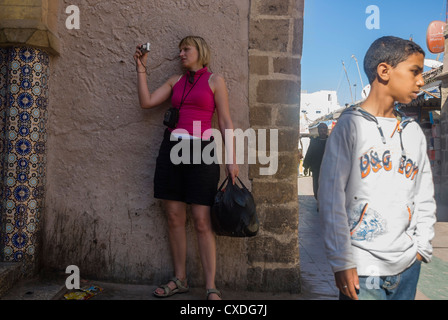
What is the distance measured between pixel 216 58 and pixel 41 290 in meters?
2.15

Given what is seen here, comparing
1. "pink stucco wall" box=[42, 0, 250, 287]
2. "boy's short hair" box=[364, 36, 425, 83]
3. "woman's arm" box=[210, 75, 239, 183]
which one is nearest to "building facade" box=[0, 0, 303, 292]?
"pink stucco wall" box=[42, 0, 250, 287]

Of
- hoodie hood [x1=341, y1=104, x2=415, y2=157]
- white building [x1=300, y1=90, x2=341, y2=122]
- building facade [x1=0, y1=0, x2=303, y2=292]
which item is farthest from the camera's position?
white building [x1=300, y1=90, x2=341, y2=122]

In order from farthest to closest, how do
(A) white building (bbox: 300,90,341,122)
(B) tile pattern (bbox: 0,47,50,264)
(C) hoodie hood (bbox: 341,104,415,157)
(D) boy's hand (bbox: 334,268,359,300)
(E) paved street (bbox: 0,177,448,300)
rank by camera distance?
1. (A) white building (bbox: 300,90,341,122)
2. (B) tile pattern (bbox: 0,47,50,264)
3. (E) paved street (bbox: 0,177,448,300)
4. (C) hoodie hood (bbox: 341,104,415,157)
5. (D) boy's hand (bbox: 334,268,359,300)

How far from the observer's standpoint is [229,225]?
2865 millimetres

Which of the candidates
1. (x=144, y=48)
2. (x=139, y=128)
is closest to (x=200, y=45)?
(x=144, y=48)

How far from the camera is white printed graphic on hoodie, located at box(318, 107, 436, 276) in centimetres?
151

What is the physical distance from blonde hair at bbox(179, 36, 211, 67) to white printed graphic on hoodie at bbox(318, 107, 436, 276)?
1.72 meters

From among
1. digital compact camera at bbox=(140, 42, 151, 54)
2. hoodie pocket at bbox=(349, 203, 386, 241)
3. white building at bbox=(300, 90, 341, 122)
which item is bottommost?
hoodie pocket at bbox=(349, 203, 386, 241)

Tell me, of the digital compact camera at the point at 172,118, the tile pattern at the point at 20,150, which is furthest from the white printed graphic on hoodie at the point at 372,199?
the tile pattern at the point at 20,150

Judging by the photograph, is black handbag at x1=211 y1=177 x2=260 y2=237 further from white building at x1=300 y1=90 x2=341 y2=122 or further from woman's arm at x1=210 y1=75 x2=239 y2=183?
white building at x1=300 y1=90 x2=341 y2=122

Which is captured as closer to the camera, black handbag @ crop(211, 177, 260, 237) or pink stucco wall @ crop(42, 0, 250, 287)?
black handbag @ crop(211, 177, 260, 237)

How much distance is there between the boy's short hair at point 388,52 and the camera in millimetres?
1639

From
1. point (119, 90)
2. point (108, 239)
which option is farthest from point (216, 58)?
point (108, 239)
